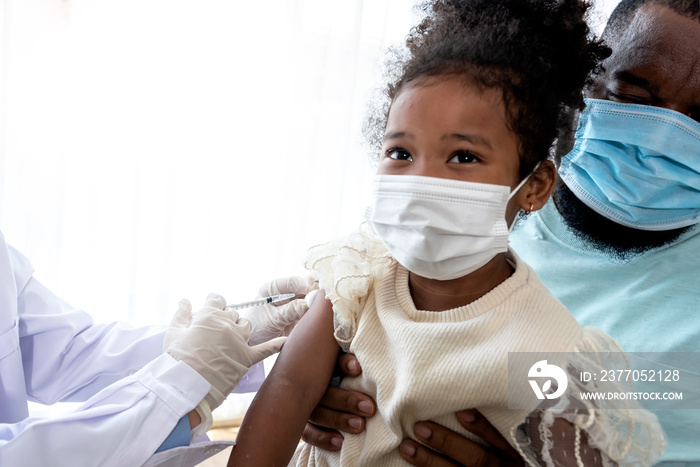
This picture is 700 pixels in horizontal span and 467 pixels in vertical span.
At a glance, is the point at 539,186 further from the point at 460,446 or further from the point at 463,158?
the point at 460,446

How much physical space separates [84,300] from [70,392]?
1.74 meters

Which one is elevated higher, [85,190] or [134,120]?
[134,120]

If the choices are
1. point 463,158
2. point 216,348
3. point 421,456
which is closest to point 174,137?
Result: point 216,348

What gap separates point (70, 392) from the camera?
1.59 m

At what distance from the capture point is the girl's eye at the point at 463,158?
118 centimetres

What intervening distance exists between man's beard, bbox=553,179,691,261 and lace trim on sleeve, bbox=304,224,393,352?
70 centimetres

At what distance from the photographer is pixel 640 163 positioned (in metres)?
1.58

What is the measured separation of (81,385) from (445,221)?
1155mm

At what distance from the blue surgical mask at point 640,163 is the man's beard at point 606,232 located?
35 millimetres

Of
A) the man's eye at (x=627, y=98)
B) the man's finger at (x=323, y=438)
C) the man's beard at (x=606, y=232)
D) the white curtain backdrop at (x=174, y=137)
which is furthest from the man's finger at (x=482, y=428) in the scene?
→ the white curtain backdrop at (x=174, y=137)

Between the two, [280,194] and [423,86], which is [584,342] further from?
[280,194]

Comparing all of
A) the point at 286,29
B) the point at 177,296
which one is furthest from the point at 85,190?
the point at 286,29

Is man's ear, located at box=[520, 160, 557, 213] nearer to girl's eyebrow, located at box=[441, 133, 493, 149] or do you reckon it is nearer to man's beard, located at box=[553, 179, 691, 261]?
girl's eyebrow, located at box=[441, 133, 493, 149]

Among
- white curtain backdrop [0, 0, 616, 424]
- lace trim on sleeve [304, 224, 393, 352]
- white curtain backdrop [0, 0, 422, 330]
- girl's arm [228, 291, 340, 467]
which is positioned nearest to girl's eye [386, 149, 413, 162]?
lace trim on sleeve [304, 224, 393, 352]
